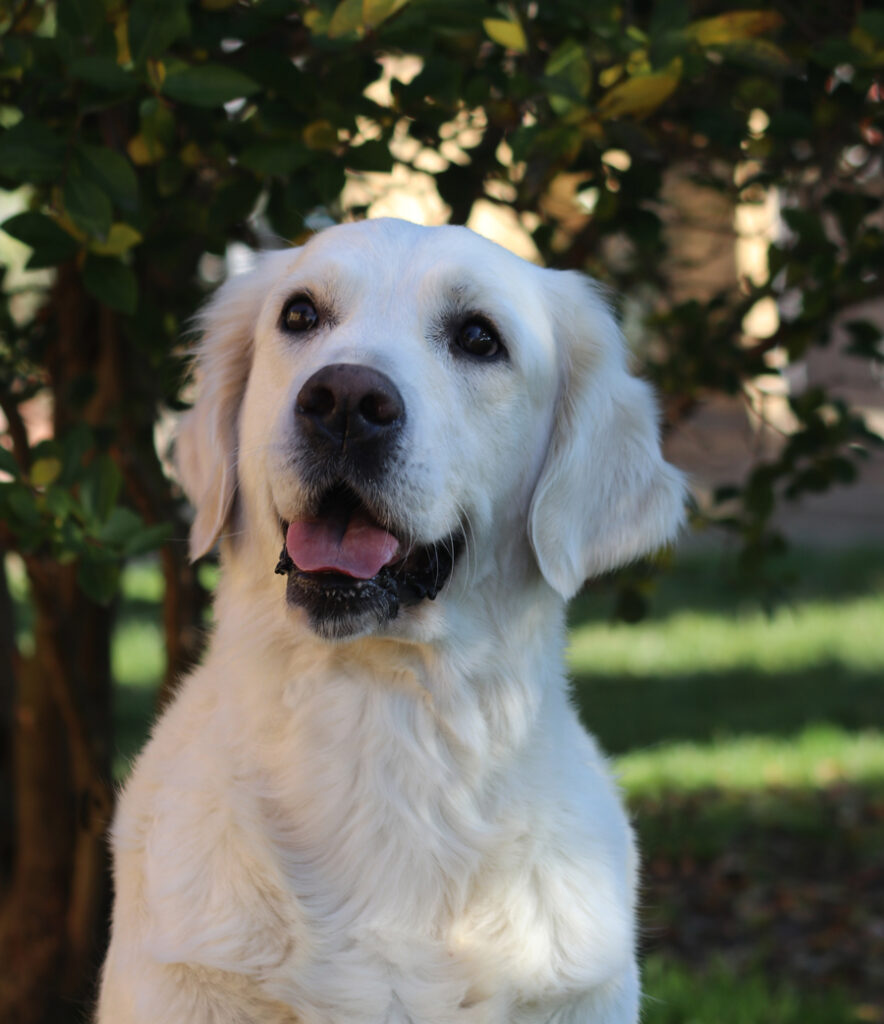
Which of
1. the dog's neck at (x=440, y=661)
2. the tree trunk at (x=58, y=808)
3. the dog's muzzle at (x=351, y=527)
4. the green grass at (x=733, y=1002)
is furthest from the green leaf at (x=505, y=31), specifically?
the green grass at (x=733, y=1002)

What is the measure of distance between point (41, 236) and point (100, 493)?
0.51 meters

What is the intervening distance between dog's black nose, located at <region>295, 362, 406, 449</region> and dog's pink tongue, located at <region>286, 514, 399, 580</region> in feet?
0.60

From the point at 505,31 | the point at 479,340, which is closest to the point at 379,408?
the point at 479,340

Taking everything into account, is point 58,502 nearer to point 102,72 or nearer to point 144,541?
point 144,541

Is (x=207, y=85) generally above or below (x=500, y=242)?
above

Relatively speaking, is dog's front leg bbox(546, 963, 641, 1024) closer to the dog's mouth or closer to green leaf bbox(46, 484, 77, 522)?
the dog's mouth

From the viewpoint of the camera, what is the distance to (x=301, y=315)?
2482mm

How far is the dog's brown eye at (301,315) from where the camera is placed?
2.47 meters

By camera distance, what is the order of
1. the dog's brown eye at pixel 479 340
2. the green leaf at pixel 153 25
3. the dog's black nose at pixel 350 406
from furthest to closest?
the dog's brown eye at pixel 479 340, the green leaf at pixel 153 25, the dog's black nose at pixel 350 406

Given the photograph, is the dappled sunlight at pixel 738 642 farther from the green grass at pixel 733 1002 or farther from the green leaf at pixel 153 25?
the green leaf at pixel 153 25

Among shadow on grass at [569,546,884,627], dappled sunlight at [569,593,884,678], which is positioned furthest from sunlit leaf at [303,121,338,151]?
shadow on grass at [569,546,884,627]

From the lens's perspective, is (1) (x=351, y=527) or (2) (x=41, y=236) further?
(2) (x=41, y=236)

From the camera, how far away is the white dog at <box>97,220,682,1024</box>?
2154 millimetres

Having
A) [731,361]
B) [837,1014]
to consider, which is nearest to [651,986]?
[837,1014]
